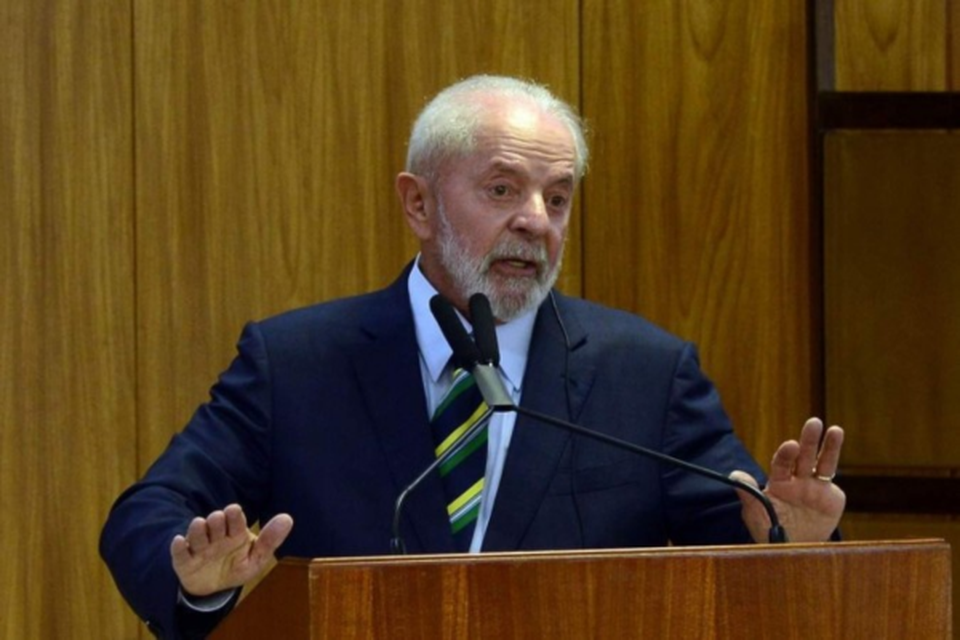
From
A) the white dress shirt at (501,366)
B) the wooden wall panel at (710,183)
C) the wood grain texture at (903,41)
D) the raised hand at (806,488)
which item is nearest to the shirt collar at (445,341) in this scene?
the white dress shirt at (501,366)

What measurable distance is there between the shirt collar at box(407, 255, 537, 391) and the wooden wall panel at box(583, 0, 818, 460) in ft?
2.84

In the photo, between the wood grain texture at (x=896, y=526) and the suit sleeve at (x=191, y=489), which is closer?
the suit sleeve at (x=191, y=489)

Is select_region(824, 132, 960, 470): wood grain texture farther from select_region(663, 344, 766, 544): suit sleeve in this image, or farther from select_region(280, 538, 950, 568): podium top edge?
select_region(280, 538, 950, 568): podium top edge

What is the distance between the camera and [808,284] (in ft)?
12.6

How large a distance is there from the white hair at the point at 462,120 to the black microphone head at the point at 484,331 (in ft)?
2.11

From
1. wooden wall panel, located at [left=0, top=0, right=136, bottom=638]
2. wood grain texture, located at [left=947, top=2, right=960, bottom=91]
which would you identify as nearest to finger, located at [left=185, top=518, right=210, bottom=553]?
wooden wall panel, located at [left=0, top=0, right=136, bottom=638]

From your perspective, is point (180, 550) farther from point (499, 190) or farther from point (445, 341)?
point (499, 190)

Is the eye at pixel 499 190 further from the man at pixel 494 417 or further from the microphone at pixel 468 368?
the microphone at pixel 468 368

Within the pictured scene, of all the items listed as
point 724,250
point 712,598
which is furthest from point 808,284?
point 712,598

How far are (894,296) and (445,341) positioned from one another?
126 cm

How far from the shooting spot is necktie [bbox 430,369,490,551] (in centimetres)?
278

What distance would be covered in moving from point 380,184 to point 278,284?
11.1 inches

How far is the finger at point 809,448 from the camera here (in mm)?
2371

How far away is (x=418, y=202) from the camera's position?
3.09 meters
